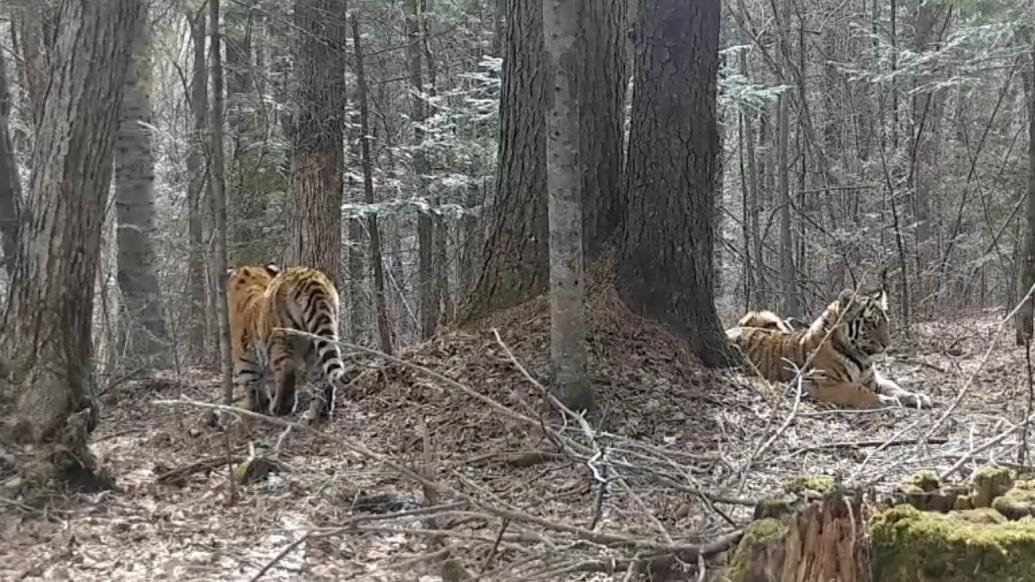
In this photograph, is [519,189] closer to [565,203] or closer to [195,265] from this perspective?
[565,203]

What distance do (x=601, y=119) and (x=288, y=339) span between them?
3.39 m

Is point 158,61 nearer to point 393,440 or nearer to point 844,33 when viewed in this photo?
point 393,440

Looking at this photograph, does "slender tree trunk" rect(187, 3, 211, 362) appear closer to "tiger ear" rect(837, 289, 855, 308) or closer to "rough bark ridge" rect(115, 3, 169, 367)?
"rough bark ridge" rect(115, 3, 169, 367)

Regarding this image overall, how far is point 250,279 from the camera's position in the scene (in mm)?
9891

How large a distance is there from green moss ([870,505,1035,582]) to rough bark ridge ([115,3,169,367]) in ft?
31.9

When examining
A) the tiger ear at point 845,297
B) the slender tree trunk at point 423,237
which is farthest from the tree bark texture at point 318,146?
the tiger ear at point 845,297

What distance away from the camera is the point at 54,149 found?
566cm

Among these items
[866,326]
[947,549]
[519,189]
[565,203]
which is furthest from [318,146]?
[947,549]

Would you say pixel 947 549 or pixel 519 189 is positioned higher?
pixel 519 189

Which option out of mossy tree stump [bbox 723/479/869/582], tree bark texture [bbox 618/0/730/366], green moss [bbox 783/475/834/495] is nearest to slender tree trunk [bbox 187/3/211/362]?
tree bark texture [bbox 618/0/730/366]

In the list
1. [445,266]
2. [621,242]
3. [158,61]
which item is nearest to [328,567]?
[621,242]

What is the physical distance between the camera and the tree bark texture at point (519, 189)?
833 cm

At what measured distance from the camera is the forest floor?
4.19 m

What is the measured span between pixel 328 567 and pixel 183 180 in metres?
13.4
